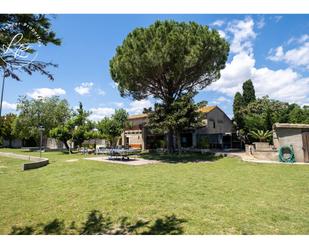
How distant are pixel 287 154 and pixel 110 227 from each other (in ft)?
49.2

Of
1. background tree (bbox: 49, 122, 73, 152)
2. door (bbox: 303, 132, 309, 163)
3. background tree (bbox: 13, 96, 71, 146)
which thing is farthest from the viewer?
background tree (bbox: 13, 96, 71, 146)

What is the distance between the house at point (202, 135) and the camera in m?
30.4

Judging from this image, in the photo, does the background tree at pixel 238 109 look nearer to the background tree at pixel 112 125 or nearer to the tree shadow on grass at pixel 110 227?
the background tree at pixel 112 125

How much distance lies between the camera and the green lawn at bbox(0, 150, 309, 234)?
4.68 meters

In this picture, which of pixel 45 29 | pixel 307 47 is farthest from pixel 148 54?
pixel 45 29

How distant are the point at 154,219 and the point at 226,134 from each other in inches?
1153

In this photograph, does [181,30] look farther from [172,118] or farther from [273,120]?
[273,120]

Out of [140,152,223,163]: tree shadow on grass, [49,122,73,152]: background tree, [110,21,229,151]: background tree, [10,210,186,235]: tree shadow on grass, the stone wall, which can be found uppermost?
[110,21,229,151]: background tree

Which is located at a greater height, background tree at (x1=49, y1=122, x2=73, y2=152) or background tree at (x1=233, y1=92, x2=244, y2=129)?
background tree at (x1=233, y1=92, x2=244, y2=129)

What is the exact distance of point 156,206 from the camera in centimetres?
609

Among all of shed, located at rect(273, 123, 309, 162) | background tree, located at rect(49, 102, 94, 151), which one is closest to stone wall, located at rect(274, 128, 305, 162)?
shed, located at rect(273, 123, 309, 162)

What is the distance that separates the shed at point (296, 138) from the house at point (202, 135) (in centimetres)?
1369

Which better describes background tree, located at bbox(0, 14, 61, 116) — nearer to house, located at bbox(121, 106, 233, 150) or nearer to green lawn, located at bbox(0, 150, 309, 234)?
green lawn, located at bbox(0, 150, 309, 234)

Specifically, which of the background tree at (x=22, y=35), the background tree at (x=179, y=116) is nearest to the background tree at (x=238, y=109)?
the background tree at (x=179, y=116)
